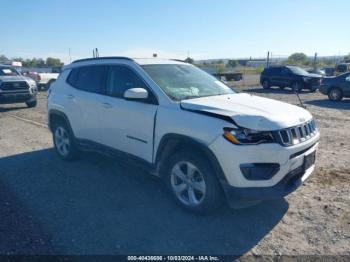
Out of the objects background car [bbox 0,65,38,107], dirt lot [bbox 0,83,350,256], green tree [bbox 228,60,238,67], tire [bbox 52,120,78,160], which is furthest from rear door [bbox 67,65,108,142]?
green tree [bbox 228,60,238,67]

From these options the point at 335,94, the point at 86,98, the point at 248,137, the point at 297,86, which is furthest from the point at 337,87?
the point at 248,137

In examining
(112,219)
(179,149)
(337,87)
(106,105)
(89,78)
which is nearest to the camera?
(112,219)

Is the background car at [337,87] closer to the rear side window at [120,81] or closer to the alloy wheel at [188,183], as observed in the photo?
the rear side window at [120,81]

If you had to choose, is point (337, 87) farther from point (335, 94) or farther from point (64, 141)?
point (64, 141)

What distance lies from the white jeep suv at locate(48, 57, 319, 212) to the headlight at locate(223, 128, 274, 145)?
0.03 feet

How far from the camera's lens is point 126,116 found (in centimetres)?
→ 431

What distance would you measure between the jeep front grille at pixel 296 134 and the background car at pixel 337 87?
12190 mm

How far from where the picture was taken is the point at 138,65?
4348 millimetres

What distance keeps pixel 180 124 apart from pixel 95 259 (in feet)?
5.48

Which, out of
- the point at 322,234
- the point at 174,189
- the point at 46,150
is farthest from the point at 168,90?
the point at 46,150

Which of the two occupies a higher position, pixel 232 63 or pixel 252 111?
pixel 232 63

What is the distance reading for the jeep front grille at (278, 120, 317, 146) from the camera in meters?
3.26

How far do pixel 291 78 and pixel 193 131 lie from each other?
17774 millimetres

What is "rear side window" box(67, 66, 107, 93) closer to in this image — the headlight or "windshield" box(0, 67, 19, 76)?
the headlight
